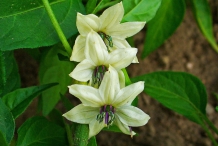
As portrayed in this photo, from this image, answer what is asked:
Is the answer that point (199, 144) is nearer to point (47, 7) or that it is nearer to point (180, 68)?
point (180, 68)

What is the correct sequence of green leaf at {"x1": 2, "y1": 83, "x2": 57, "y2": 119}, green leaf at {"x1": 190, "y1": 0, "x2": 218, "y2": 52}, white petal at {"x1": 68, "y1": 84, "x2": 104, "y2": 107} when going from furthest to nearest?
green leaf at {"x1": 190, "y1": 0, "x2": 218, "y2": 52} < green leaf at {"x1": 2, "y1": 83, "x2": 57, "y2": 119} < white petal at {"x1": 68, "y1": 84, "x2": 104, "y2": 107}

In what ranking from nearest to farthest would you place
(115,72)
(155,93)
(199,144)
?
(115,72) < (155,93) < (199,144)

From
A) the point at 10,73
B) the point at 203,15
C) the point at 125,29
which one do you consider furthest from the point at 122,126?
the point at 203,15

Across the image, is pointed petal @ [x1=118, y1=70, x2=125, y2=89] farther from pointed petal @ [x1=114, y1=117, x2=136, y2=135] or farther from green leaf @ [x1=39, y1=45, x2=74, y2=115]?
green leaf @ [x1=39, y1=45, x2=74, y2=115]

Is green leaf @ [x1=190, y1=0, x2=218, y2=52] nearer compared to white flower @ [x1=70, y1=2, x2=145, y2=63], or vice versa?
white flower @ [x1=70, y1=2, x2=145, y2=63]

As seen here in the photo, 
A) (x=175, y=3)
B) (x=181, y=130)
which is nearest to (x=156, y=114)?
(x=181, y=130)

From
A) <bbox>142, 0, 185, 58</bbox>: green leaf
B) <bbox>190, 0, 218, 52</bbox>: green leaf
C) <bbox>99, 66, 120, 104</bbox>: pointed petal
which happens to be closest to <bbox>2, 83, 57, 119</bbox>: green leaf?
<bbox>99, 66, 120, 104</bbox>: pointed petal

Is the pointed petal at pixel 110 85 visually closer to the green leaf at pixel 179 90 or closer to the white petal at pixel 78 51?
the white petal at pixel 78 51
